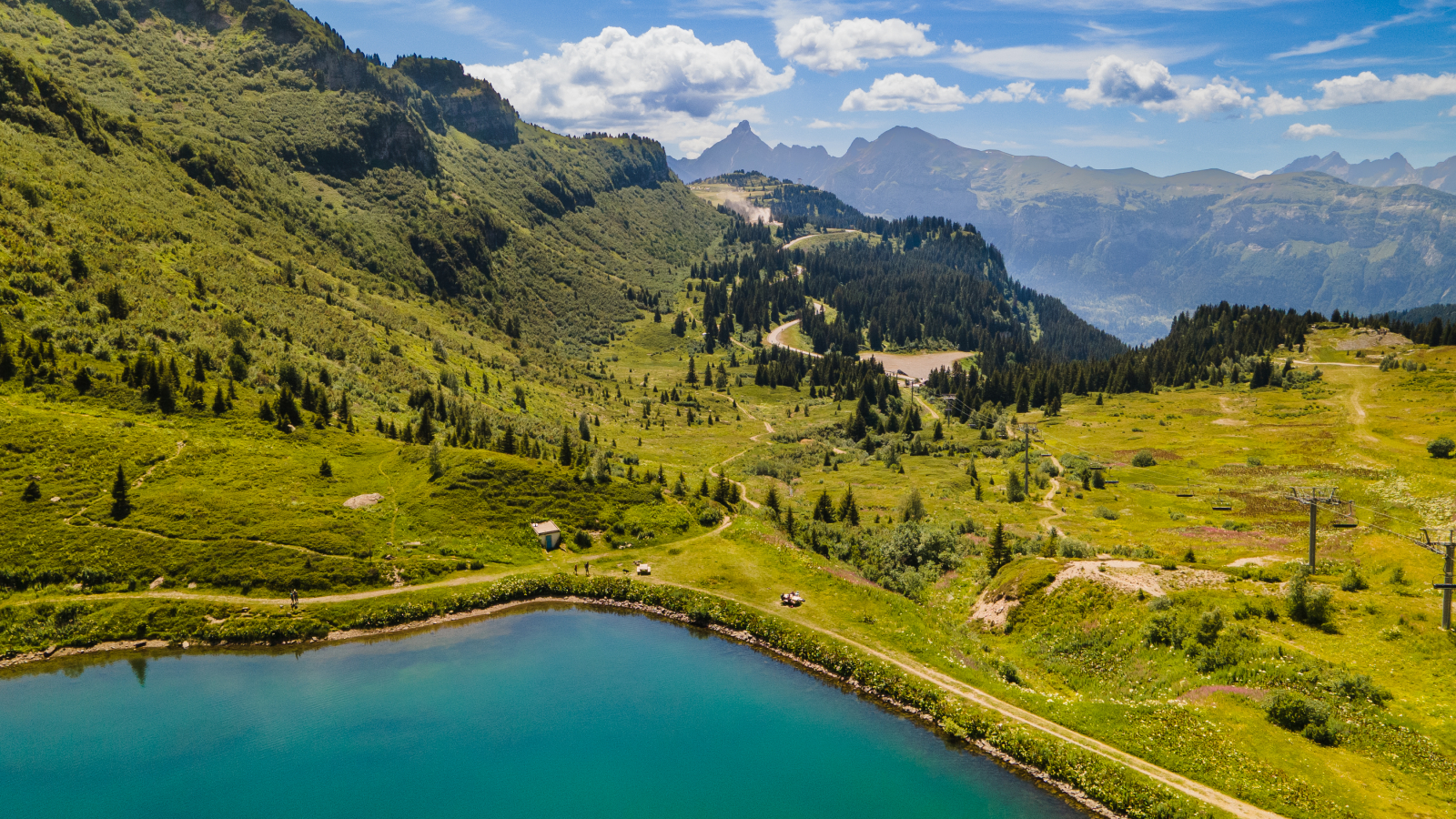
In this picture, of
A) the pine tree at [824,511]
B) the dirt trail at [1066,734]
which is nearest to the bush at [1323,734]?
the dirt trail at [1066,734]

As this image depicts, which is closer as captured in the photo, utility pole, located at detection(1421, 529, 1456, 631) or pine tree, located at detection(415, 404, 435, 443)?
utility pole, located at detection(1421, 529, 1456, 631)

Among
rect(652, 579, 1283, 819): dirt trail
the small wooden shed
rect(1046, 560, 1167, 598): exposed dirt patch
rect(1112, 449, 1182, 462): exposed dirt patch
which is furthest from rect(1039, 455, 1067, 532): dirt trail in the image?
the small wooden shed

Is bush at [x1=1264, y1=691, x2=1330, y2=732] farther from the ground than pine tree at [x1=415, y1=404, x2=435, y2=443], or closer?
closer

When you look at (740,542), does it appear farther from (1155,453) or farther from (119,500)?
(1155,453)

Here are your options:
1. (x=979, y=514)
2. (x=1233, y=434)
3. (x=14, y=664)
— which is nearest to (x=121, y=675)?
(x=14, y=664)

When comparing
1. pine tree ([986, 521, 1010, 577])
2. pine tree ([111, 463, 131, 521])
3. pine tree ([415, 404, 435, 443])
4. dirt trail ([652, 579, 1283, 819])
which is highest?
pine tree ([415, 404, 435, 443])

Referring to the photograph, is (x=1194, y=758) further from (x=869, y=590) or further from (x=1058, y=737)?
(x=869, y=590)

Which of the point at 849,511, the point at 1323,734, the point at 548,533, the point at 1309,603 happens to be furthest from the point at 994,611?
the point at 548,533

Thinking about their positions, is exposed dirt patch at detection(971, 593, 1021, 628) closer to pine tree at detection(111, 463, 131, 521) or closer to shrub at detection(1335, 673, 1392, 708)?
shrub at detection(1335, 673, 1392, 708)
